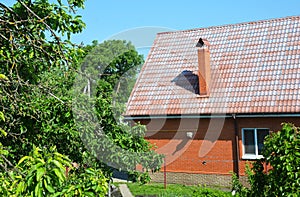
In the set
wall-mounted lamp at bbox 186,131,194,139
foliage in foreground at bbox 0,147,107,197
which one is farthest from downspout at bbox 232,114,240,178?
foliage in foreground at bbox 0,147,107,197

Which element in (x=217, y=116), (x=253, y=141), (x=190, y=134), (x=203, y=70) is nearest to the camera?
(x=253, y=141)

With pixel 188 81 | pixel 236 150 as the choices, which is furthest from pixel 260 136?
pixel 188 81

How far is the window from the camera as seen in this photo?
549 inches

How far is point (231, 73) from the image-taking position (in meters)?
15.6

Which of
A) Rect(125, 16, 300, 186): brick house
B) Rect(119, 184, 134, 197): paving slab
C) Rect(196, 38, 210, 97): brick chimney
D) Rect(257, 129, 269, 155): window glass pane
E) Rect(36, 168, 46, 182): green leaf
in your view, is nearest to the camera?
Rect(36, 168, 46, 182): green leaf

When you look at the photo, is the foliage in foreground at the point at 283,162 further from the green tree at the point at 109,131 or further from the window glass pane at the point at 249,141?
the window glass pane at the point at 249,141

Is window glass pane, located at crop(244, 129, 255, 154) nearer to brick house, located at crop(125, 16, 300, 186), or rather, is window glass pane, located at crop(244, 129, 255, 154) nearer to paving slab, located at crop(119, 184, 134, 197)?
brick house, located at crop(125, 16, 300, 186)

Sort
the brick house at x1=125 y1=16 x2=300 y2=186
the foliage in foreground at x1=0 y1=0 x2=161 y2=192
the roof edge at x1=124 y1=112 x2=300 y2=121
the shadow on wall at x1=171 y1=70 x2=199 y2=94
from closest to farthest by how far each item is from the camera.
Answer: the foliage in foreground at x1=0 y1=0 x2=161 y2=192 → the roof edge at x1=124 y1=112 x2=300 y2=121 → the brick house at x1=125 y1=16 x2=300 y2=186 → the shadow on wall at x1=171 y1=70 x2=199 y2=94

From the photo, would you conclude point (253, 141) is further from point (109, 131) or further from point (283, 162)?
point (109, 131)

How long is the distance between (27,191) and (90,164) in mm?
3121

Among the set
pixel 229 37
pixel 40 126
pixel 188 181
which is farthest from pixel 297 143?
pixel 229 37

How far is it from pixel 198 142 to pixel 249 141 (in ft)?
6.05

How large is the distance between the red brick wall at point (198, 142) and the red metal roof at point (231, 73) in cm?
46

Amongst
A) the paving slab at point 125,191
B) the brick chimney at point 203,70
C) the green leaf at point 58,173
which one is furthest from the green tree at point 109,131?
the brick chimney at point 203,70
